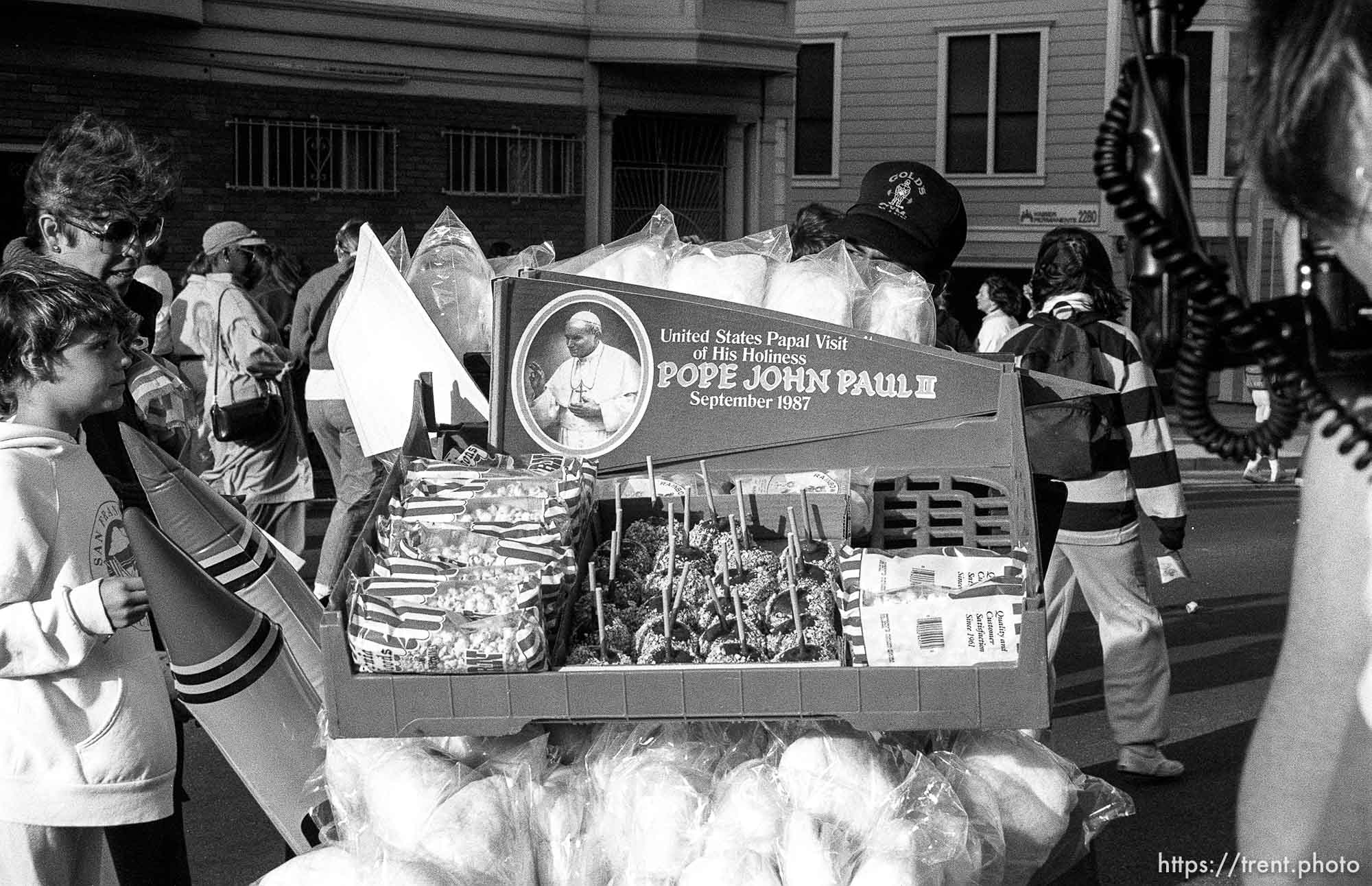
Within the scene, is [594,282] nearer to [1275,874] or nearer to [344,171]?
[1275,874]

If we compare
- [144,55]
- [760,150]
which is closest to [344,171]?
[144,55]

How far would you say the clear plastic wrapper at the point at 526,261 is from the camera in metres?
3.65

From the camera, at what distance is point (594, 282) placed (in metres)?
3.23

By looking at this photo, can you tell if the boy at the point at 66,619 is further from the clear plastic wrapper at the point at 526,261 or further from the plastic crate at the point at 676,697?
the clear plastic wrapper at the point at 526,261

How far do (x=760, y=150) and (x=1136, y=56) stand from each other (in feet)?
60.0

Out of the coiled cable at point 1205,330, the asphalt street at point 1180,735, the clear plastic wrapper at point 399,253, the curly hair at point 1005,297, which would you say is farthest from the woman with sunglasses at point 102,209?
the curly hair at point 1005,297

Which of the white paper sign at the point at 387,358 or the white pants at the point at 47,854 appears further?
the white paper sign at the point at 387,358

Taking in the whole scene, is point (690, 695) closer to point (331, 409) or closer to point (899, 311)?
point (899, 311)

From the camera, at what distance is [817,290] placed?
333cm

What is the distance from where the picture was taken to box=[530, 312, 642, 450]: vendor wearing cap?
323 cm

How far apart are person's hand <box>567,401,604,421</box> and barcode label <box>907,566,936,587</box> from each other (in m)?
0.96

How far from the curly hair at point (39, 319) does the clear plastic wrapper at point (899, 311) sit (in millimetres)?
1673

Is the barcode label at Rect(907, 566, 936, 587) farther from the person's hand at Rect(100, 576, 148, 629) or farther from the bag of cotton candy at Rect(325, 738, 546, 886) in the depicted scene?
the person's hand at Rect(100, 576, 148, 629)

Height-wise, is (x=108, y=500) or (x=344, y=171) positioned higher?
(x=344, y=171)
